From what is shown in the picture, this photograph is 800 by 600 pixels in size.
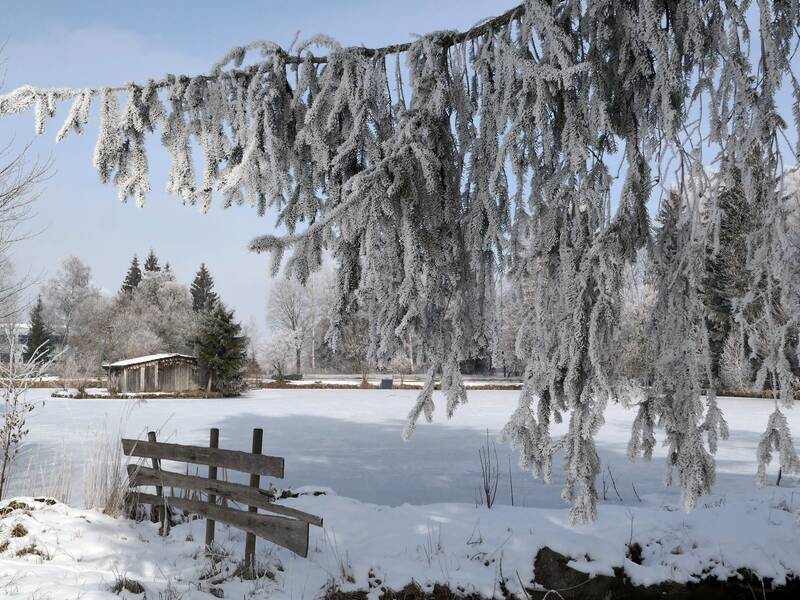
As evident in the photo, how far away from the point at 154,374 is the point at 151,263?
28286 mm

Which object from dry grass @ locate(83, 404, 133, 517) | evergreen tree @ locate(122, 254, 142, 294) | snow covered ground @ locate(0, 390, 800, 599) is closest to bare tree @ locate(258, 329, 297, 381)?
evergreen tree @ locate(122, 254, 142, 294)

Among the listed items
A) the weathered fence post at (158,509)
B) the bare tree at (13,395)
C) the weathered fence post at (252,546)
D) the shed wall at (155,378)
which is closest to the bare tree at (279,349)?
the shed wall at (155,378)

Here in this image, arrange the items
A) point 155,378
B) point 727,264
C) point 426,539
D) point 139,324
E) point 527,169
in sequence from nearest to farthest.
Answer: point 527,169 < point 426,539 < point 727,264 < point 155,378 < point 139,324

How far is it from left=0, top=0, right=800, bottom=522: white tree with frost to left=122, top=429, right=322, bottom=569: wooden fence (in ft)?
7.72

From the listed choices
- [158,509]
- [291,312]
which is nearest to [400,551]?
[158,509]

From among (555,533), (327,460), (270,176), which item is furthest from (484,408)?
(270,176)

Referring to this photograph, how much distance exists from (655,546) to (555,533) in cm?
82

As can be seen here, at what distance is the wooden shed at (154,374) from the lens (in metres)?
22.7

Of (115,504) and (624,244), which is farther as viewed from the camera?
(115,504)

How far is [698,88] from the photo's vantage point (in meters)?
2.72

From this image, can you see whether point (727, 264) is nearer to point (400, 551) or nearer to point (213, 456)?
point (400, 551)

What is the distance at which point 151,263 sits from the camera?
48875mm

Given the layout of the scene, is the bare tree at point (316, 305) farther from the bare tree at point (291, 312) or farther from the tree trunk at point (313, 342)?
the bare tree at point (291, 312)

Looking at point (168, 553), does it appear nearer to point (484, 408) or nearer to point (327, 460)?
point (327, 460)
